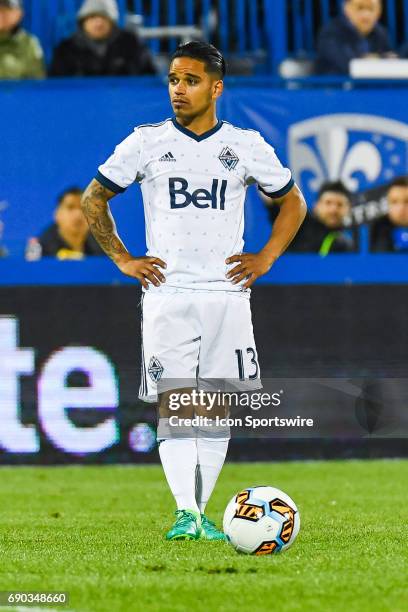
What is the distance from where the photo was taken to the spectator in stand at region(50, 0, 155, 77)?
514 inches

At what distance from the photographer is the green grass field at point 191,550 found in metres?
4.80

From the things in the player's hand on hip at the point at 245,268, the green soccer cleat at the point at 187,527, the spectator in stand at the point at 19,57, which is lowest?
the green soccer cleat at the point at 187,527

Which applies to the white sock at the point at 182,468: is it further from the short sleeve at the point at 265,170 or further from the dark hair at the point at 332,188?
the dark hair at the point at 332,188

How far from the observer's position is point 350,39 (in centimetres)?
1359

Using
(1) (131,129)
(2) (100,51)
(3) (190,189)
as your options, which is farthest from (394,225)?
(3) (190,189)

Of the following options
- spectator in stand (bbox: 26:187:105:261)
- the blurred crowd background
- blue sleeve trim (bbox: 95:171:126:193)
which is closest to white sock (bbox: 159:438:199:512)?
blue sleeve trim (bbox: 95:171:126:193)

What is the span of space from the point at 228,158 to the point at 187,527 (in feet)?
5.90

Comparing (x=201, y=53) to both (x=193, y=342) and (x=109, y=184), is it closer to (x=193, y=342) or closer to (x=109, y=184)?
(x=109, y=184)

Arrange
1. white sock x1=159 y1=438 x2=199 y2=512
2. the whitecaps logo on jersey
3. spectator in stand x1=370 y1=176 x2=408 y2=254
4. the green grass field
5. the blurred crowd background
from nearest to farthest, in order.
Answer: the green grass field, white sock x1=159 y1=438 x2=199 y2=512, the blurred crowd background, spectator in stand x1=370 y1=176 x2=408 y2=254, the whitecaps logo on jersey

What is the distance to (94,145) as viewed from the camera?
12.3 meters

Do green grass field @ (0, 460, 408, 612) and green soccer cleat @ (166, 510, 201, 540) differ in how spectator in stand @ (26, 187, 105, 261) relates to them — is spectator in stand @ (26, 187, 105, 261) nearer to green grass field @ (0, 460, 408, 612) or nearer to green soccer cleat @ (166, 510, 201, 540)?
green grass field @ (0, 460, 408, 612)

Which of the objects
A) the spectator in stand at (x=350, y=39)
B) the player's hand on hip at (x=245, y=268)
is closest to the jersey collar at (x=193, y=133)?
the player's hand on hip at (x=245, y=268)

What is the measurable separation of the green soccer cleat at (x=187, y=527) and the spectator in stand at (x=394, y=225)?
5.86 m

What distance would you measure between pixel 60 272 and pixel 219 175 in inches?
188
